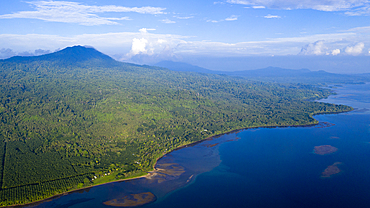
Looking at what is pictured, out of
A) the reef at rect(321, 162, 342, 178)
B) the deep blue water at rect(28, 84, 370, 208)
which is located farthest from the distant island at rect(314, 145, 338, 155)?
the reef at rect(321, 162, 342, 178)

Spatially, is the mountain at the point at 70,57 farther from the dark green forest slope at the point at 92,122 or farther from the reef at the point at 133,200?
the reef at the point at 133,200

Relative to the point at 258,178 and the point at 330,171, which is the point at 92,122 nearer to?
the point at 258,178

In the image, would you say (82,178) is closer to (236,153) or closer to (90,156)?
(90,156)

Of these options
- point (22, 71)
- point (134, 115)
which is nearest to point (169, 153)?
point (134, 115)

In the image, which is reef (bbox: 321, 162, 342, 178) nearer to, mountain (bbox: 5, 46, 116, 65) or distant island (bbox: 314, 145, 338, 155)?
distant island (bbox: 314, 145, 338, 155)

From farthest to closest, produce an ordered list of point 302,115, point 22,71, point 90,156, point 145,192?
point 22,71 → point 302,115 → point 90,156 → point 145,192

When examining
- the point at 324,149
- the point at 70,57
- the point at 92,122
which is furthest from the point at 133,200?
the point at 70,57
